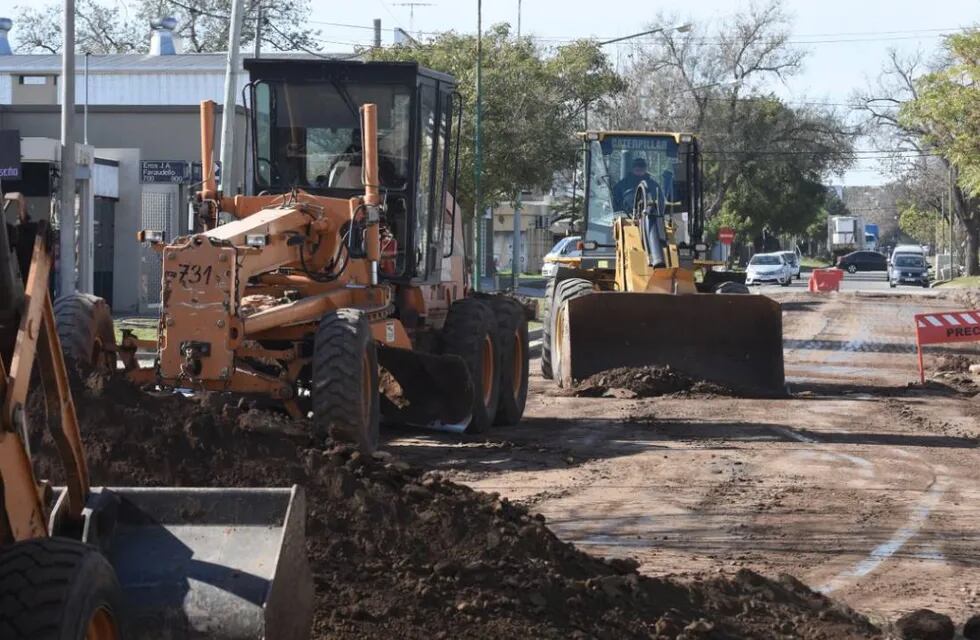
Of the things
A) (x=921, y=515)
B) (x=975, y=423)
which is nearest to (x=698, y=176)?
(x=975, y=423)

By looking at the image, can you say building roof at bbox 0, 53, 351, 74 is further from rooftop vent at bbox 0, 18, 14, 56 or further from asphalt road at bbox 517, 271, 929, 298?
asphalt road at bbox 517, 271, 929, 298

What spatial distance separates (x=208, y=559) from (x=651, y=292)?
1368 cm

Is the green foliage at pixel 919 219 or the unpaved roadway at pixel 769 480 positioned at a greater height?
the green foliage at pixel 919 219

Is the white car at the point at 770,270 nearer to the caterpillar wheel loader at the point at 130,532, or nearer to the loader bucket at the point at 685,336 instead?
the loader bucket at the point at 685,336

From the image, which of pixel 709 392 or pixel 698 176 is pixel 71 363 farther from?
pixel 698 176

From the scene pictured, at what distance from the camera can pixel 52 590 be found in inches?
167

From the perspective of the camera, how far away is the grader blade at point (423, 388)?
12.9 meters

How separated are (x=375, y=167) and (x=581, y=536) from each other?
471cm

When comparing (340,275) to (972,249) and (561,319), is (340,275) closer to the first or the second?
(561,319)

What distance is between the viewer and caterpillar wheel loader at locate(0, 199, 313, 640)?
4.52m

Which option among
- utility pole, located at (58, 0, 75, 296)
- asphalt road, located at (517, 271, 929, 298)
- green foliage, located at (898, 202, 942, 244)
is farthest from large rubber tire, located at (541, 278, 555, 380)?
green foliage, located at (898, 202, 942, 244)

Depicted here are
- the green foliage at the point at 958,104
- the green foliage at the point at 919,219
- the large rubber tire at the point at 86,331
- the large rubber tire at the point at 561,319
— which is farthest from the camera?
the green foliage at the point at 919,219

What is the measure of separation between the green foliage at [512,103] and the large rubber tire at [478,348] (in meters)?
24.6

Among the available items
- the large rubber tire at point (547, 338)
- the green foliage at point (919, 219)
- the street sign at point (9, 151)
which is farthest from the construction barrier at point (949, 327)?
the green foliage at point (919, 219)
